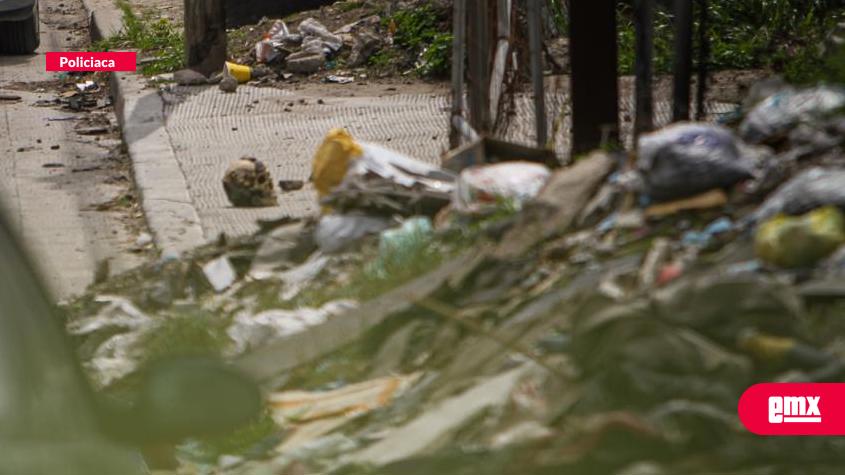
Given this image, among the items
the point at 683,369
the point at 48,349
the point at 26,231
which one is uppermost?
the point at 48,349

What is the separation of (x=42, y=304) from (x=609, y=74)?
4.16 m

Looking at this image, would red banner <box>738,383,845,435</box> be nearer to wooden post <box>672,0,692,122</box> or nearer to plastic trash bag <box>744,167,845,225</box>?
plastic trash bag <box>744,167,845,225</box>

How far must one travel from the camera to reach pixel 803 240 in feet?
15.3

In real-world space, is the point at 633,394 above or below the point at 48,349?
below

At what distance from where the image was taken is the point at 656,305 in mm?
4496

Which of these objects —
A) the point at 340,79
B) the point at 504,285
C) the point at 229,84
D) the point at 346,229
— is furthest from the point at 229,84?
the point at 504,285

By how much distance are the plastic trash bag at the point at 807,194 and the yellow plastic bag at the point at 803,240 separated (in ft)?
0.40

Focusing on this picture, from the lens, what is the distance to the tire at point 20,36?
48.7 feet

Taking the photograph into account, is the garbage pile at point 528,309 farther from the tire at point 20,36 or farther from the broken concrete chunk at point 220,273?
the tire at point 20,36

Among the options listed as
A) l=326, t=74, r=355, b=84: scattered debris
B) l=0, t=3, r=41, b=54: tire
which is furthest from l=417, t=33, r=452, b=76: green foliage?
l=0, t=3, r=41, b=54: tire

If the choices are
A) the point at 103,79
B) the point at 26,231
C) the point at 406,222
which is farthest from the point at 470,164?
the point at 103,79

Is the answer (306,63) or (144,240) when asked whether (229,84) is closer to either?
(306,63)

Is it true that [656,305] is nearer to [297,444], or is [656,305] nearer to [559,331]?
[559,331]

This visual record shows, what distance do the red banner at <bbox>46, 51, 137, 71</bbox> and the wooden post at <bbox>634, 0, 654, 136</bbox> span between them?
23.3ft
